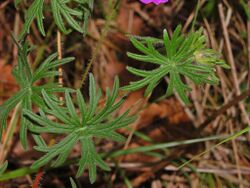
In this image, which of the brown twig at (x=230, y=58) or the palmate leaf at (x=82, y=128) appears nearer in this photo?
the palmate leaf at (x=82, y=128)

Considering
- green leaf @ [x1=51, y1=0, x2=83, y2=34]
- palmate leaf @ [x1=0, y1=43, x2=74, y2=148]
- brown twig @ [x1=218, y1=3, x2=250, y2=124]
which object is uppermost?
green leaf @ [x1=51, y1=0, x2=83, y2=34]

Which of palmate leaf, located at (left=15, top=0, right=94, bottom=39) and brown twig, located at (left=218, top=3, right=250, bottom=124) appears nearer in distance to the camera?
palmate leaf, located at (left=15, top=0, right=94, bottom=39)

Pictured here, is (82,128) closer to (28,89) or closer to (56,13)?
(28,89)

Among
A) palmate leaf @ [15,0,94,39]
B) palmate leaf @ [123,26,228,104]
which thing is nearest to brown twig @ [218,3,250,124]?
palmate leaf @ [123,26,228,104]

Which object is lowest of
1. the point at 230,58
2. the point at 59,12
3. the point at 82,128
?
the point at 230,58

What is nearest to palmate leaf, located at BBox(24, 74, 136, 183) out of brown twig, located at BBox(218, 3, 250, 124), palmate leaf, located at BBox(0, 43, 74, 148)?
palmate leaf, located at BBox(0, 43, 74, 148)

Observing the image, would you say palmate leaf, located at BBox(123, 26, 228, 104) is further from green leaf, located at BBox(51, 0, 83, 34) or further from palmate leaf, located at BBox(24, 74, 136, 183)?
green leaf, located at BBox(51, 0, 83, 34)

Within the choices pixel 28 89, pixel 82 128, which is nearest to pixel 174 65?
pixel 82 128

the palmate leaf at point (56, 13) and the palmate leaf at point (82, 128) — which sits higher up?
the palmate leaf at point (56, 13)

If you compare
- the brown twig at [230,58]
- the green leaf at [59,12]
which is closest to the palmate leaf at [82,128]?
the green leaf at [59,12]

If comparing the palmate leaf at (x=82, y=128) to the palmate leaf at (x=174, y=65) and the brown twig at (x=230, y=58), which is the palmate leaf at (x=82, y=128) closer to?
the palmate leaf at (x=174, y=65)

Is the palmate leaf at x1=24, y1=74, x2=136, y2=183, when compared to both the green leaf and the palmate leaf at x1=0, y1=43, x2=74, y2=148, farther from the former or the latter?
the green leaf

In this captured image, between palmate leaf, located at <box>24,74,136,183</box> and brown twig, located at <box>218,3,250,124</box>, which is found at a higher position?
palmate leaf, located at <box>24,74,136,183</box>

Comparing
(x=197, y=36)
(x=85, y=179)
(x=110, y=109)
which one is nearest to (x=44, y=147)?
(x=110, y=109)
